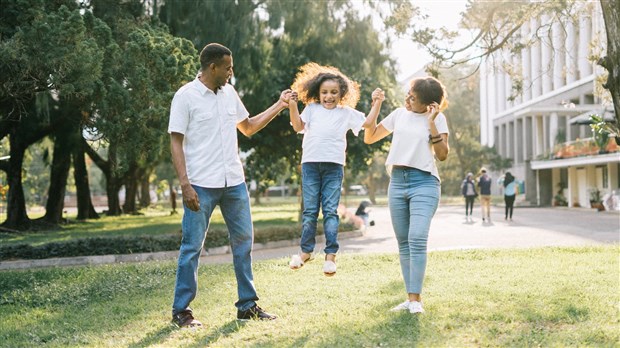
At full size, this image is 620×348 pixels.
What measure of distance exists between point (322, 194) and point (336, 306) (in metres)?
1.08

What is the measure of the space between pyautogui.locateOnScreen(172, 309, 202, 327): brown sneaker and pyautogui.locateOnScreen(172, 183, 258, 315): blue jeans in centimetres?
4

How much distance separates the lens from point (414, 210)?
231 inches

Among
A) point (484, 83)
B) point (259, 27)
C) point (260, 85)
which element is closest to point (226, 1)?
point (259, 27)

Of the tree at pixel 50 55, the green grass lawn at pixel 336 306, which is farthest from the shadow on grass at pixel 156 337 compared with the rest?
the tree at pixel 50 55

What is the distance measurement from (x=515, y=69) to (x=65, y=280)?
38.7 feet

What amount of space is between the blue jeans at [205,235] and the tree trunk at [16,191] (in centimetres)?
2119

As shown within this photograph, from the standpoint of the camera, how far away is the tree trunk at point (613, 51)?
6.84 meters

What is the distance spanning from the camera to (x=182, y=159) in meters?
5.67

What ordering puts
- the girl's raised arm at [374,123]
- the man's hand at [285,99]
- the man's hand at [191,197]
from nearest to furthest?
the man's hand at [191,197]
the man's hand at [285,99]
the girl's raised arm at [374,123]

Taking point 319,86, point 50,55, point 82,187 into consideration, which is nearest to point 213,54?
point 319,86

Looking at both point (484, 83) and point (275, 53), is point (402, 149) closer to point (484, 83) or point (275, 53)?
point (275, 53)

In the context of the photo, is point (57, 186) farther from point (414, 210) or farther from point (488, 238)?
point (414, 210)

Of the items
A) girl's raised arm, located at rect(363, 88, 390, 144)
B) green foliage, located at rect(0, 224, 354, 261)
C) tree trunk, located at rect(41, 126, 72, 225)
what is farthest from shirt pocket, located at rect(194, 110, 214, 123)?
tree trunk, located at rect(41, 126, 72, 225)

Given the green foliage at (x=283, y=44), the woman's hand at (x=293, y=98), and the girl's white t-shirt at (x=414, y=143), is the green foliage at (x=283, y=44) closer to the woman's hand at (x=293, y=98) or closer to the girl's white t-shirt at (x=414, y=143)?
the woman's hand at (x=293, y=98)
